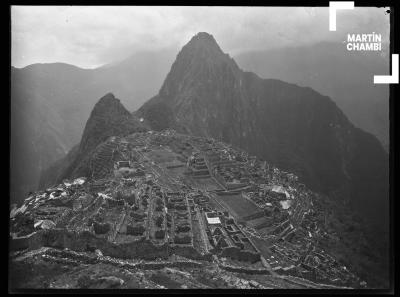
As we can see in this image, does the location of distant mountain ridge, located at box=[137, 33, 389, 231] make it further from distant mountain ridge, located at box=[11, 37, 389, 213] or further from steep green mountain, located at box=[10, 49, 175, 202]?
steep green mountain, located at box=[10, 49, 175, 202]

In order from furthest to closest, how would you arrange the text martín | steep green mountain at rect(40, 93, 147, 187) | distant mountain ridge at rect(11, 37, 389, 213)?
1. distant mountain ridge at rect(11, 37, 389, 213)
2. steep green mountain at rect(40, 93, 147, 187)
3. the text martín

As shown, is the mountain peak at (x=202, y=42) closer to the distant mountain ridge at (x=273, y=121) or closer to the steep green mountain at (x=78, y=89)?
the distant mountain ridge at (x=273, y=121)

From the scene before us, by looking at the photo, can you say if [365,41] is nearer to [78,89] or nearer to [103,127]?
[103,127]

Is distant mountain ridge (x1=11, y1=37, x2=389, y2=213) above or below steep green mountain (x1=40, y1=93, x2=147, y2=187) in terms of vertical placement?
above

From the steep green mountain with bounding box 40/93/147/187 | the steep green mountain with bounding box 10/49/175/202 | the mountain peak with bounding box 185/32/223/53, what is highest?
the mountain peak with bounding box 185/32/223/53

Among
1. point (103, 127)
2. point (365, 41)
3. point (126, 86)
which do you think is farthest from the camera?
point (126, 86)

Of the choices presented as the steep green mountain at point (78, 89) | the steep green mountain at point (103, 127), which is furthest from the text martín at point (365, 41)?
the steep green mountain at point (78, 89)

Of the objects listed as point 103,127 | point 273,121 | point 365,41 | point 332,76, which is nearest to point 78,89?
point 273,121

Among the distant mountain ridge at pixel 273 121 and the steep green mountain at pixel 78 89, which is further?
the steep green mountain at pixel 78 89

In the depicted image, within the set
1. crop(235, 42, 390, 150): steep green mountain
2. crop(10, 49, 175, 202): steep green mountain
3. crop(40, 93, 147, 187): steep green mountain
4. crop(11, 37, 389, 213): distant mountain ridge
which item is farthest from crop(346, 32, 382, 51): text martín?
crop(10, 49, 175, 202): steep green mountain

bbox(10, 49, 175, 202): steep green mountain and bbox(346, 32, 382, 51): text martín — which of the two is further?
bbox(10, 49, 175, 202): steep green mountain

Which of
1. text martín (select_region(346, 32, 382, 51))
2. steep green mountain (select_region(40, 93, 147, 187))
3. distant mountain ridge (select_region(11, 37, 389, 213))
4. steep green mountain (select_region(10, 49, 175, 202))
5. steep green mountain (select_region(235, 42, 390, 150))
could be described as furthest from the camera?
steep green mountain (select_region(10, 49, 175, 202))

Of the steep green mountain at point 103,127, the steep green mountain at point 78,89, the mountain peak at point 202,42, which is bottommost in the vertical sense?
the steep green mountain at point 103,127
